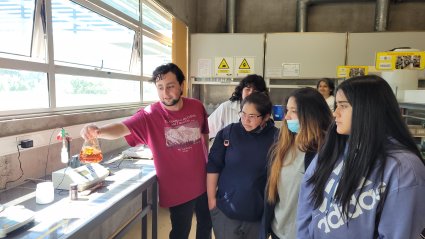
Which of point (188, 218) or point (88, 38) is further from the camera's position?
point (88, 38)

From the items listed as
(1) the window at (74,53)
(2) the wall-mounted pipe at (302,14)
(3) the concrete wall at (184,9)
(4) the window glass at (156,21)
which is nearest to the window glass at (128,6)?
(1) the window at (74,53)

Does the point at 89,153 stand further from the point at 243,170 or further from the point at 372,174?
the point at 372,174

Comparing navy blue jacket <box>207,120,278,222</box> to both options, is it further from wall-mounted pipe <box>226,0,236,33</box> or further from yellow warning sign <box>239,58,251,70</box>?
wall-mounted pipe <box>226,0,236,33</box>

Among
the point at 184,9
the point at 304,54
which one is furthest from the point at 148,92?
the point at 304,54

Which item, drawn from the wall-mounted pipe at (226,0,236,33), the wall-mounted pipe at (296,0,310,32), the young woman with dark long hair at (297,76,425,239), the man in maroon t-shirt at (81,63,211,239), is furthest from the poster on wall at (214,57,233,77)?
the young woman with dark long hair at (297,76,425,239)

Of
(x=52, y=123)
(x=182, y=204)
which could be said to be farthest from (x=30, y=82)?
(x=182, y=204)

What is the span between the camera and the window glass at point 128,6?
Answer: 2.54 metres

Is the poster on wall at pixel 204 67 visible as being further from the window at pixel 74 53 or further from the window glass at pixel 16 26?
the window glass at pixel 16 26

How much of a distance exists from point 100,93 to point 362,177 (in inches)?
92.0

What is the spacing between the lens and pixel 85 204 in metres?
1.27

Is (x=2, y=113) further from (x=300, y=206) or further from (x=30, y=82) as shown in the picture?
(x=300, y=206)

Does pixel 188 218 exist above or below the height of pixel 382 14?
below

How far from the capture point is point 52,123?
173cm

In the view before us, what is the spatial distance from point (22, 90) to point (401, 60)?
2.57 meters
